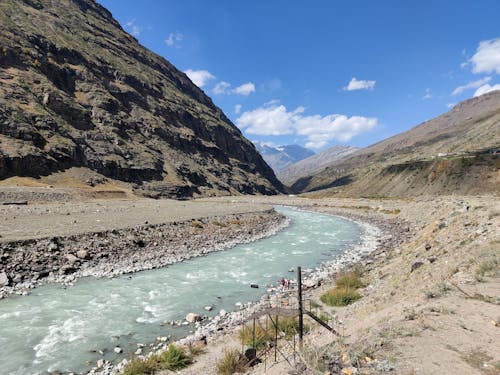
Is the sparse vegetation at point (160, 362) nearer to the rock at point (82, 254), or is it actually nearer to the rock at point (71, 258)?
Result: the rock at point (71, 258)

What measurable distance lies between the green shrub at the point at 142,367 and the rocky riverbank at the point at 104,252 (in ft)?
35.8

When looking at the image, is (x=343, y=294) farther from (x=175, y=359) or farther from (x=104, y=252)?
(x=104, y=252)

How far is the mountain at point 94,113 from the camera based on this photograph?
3071 inches

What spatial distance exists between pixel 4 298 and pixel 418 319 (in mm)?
19320

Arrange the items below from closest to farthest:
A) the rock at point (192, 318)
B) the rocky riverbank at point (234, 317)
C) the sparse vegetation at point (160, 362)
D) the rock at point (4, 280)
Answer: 1. the sparse vegetation at point (160, 362)
2. the rocky riverbank at point (234, 317)
3. the rock at point (192, 318)
4. the rock at point (4, 280)

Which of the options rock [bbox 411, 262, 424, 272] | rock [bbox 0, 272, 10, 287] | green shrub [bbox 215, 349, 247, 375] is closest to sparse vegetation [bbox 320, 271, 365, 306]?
rock [bbox 411, 262, 424, 272]

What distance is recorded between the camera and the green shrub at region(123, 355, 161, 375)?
9.76 meters

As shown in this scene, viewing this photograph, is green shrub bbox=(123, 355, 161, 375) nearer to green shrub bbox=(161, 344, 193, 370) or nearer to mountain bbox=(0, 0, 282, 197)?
green shrub bbox=(161, 344, 193, 370)

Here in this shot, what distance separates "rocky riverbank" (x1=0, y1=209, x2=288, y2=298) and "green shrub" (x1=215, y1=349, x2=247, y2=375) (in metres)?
13.6

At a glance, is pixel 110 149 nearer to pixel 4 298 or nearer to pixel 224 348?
pixel 4 298

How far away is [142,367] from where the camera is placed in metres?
9.95

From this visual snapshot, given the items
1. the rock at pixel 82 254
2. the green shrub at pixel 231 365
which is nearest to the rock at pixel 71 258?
the rock at pixel 82 254

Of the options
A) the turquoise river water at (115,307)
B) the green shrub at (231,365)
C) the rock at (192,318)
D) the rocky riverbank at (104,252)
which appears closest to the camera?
the green shrub at (231,365)

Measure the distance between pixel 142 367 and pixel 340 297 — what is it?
10.2 meters
